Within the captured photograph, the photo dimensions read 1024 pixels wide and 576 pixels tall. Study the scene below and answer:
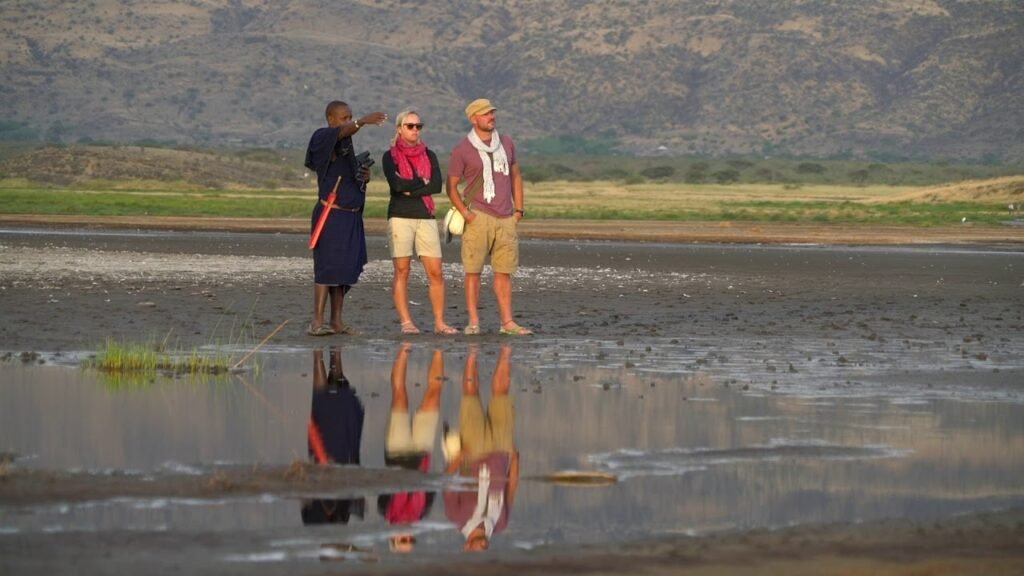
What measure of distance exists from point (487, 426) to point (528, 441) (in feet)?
1.97

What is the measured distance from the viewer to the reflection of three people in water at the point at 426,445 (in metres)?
8.16

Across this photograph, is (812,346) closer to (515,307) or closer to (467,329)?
(467,329)

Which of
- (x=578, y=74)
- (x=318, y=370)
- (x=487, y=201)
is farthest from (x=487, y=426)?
(x=578, y=74)

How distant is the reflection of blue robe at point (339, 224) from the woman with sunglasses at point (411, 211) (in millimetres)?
320

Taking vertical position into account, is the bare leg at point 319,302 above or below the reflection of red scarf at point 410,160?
below

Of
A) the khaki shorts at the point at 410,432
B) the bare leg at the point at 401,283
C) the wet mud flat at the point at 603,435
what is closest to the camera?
the wet mud flat at the point at 603,435

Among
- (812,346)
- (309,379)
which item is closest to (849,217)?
(812,346)

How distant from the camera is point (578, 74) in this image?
13162cm

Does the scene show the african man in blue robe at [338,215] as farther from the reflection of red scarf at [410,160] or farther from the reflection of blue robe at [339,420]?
the reflection of blue robe at [339,420]

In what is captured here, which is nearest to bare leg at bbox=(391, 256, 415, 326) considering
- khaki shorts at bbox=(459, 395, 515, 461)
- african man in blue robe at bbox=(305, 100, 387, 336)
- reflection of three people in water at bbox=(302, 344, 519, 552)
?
african man in blue robe at bbox=(305, 100, 387, 336)

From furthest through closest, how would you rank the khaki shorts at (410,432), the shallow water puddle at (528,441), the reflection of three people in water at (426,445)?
the khaki shorts at (410,432) < the reflection of three people in water at (426,445) < the shallow water puddle at (528,441)

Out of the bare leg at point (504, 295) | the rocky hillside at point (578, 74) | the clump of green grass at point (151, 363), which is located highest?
the rocky hillside at point (578, 74)

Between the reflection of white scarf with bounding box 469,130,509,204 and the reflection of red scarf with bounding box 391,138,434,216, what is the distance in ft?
1.76

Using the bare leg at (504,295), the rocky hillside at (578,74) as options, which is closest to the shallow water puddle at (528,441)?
the bare leg at (504,295)
